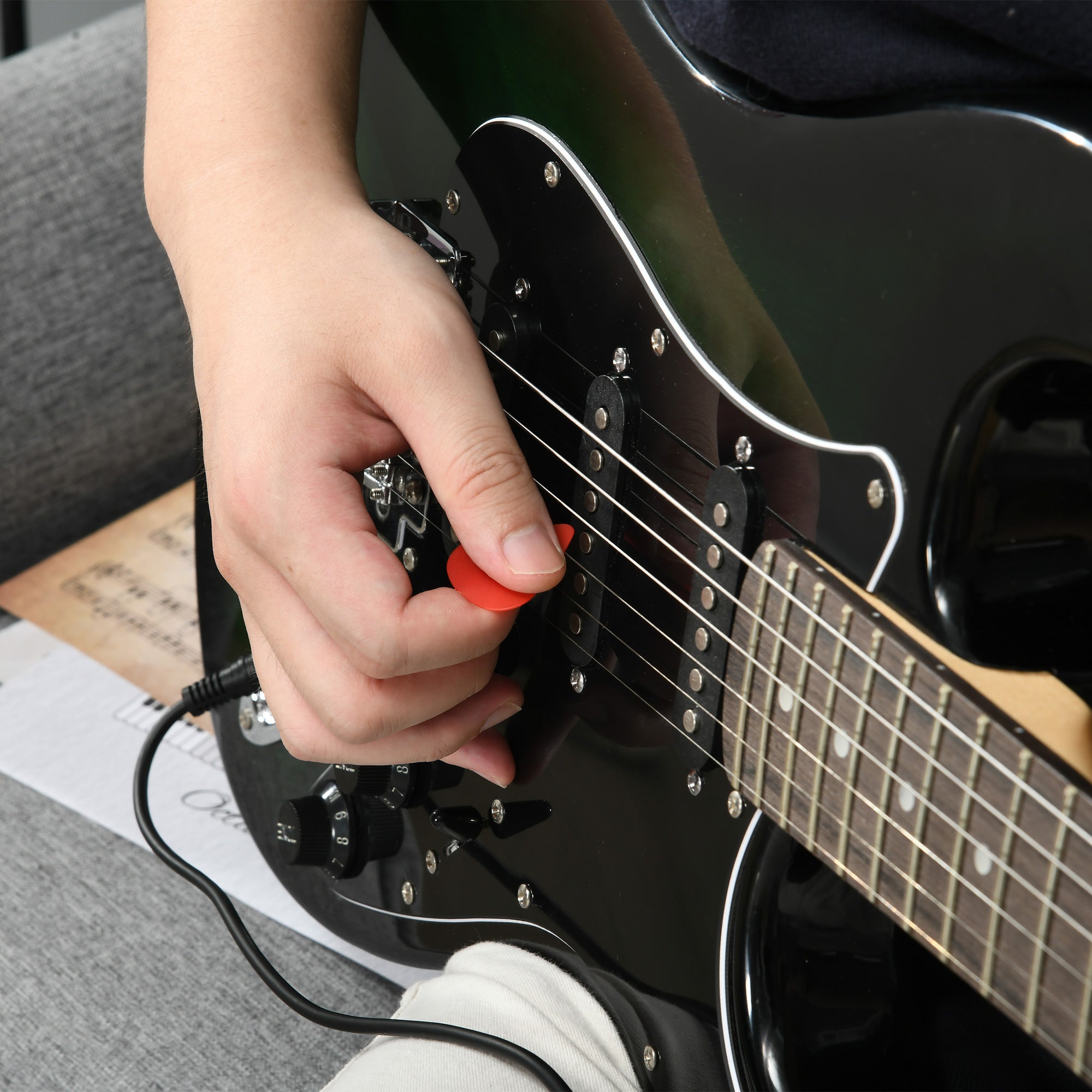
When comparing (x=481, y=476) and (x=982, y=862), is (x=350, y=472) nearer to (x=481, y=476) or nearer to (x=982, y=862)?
(x=481, y=476)

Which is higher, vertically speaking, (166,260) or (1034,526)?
(1034,526)

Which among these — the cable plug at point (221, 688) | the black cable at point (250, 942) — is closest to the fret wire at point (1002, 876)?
the black cable at point (250, 942)

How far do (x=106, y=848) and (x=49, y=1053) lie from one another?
154 mm

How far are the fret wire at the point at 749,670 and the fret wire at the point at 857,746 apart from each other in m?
0.05

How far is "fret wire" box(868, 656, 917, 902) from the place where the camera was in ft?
1.22

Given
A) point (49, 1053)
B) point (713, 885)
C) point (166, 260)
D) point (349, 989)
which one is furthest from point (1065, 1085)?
point (166, 260)

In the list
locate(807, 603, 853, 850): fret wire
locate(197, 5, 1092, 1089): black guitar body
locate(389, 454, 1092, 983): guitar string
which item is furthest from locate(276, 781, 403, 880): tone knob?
locate(807, 603, 853, 850): fret wire

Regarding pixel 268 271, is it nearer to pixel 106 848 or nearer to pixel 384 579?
pixel 384 579

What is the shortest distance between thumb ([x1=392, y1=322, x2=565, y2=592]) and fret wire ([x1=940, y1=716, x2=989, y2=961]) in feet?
0.67

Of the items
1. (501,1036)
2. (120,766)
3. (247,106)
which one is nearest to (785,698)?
(501,1036)

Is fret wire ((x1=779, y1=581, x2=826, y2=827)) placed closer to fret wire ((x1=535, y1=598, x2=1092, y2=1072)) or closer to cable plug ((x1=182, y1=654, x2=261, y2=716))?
fret wire ((x1=535, y1=598, x2=1092, y2=1072))

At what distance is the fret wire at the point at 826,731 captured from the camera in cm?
39

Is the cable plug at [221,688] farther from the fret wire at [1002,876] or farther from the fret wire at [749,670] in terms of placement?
the fret wire at [1002,876]

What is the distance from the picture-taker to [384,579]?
0.50 m
